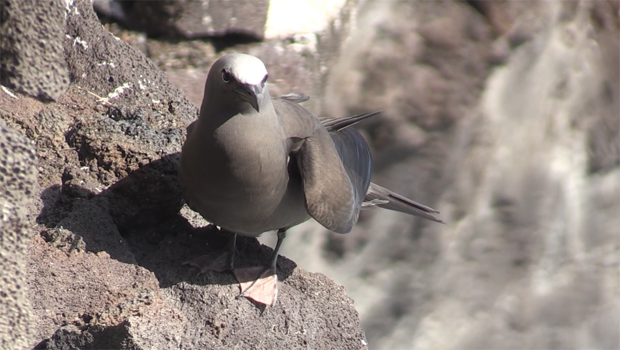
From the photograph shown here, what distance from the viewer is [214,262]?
4.21 m

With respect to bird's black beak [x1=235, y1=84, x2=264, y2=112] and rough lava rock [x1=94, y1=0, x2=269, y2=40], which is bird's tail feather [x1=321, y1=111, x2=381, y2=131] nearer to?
bird's black beak [x1=235, y1=84, x2=264, y2=112]

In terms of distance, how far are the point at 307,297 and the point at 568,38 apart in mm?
4318

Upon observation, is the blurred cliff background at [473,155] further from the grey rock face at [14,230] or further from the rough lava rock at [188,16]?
the grey rock face at [14,230]

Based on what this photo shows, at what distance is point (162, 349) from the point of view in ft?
11.4

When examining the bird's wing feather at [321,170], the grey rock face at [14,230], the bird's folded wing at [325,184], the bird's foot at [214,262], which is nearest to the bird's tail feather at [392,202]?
the bird's wing feather at [321,170]

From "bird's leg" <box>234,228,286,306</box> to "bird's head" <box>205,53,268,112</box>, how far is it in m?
0.86

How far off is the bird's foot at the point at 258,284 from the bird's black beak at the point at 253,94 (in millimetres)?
857

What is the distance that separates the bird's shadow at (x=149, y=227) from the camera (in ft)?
13.1

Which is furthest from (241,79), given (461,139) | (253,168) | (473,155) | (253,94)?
(473,155)

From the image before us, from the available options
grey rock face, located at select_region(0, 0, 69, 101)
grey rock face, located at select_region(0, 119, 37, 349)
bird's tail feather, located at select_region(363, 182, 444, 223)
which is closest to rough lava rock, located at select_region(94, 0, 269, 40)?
bird's tail feather, located at select_region(363, 182, 444, 223)

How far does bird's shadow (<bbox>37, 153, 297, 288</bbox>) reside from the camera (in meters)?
4.01

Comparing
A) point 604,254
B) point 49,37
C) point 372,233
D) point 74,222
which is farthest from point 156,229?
point 604,254

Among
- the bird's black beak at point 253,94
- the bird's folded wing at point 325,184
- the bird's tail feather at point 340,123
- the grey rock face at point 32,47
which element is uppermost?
the grey rock face at point 32,47

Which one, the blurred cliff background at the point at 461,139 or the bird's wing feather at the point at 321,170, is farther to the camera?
the blurred cliff background at the point at 461,139
